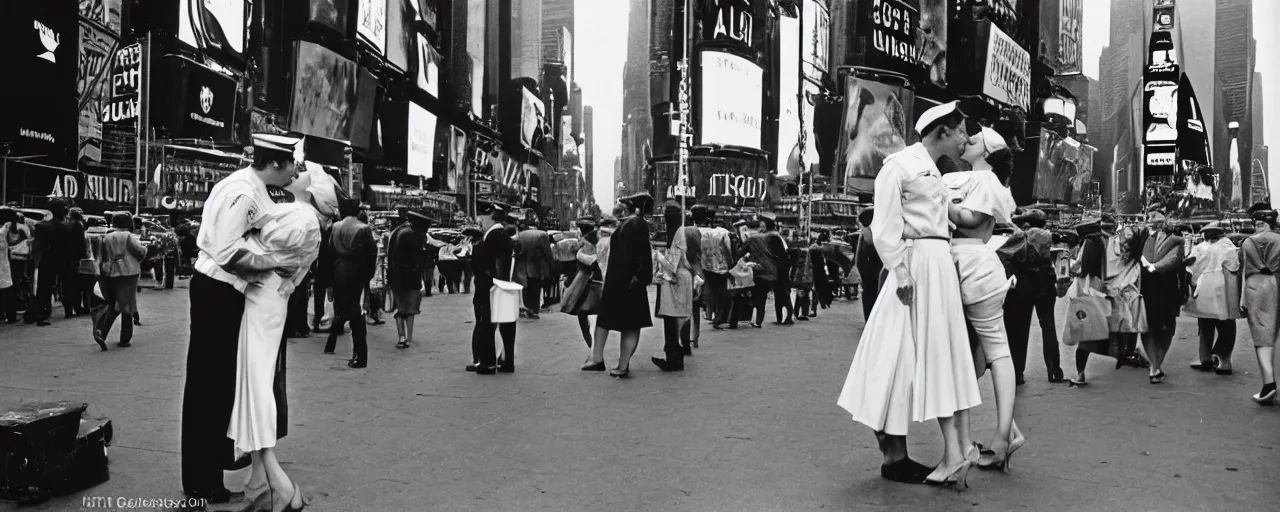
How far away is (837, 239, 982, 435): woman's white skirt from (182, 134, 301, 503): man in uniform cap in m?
2.80

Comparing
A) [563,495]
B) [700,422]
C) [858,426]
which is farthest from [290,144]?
[858,426]

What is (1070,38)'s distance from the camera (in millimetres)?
65562

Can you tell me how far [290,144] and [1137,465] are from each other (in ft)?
14.9

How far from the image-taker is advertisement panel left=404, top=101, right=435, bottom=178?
3797cm

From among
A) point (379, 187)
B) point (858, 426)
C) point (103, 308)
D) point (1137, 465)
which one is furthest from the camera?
point (379, 187)

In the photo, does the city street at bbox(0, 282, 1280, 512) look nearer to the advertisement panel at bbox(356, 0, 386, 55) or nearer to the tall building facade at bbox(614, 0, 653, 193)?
the advertisement panel at bbox(356, 0, 386, 55)

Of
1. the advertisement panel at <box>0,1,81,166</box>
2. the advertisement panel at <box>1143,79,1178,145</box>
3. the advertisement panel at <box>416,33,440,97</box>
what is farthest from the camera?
the advertisement panel at <box>1143,79,1178,145</box>

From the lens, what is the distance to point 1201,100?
128ft

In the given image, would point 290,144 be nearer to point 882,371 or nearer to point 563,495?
point 563,495

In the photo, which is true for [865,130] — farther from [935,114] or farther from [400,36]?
[935,114]

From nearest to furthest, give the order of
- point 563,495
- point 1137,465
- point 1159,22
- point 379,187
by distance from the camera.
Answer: point 563,495 → point 1137,465 → point 379,187 → point 1159,22

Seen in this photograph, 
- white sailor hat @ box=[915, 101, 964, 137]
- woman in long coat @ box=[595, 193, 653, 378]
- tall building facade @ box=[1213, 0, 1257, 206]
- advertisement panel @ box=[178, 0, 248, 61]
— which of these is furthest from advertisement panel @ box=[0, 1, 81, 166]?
tall building facade @ box=[1213, 0, 1257, 206]

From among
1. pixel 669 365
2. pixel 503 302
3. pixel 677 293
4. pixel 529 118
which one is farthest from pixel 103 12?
pixel 529 118

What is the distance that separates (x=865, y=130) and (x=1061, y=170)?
25.7 metres
